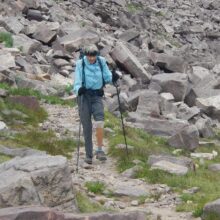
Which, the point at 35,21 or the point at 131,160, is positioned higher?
the point at 35,21

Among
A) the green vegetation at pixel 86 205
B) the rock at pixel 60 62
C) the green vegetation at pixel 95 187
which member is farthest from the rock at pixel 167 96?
the green vegetation at pixel 86 205

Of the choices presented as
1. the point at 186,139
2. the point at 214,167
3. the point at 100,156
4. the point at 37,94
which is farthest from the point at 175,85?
the point at 100,156

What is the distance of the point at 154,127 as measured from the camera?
19891 mm

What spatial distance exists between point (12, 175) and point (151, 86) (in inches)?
739

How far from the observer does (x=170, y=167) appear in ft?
42.9

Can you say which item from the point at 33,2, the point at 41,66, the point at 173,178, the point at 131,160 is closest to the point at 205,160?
the point at 131,160

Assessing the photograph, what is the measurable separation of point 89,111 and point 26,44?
1352cm

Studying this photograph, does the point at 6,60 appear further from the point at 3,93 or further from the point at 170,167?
the point at 170,167

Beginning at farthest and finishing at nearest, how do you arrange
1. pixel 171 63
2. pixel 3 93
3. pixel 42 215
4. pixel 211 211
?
1. pixel 171 63
2. pixel 3 93
3. pixel 211 211
4. pixel 42 215

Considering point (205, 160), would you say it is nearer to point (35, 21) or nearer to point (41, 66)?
point (41, 66)

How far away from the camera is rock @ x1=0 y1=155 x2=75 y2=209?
26.8ft

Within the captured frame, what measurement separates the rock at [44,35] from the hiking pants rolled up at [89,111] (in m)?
15.7

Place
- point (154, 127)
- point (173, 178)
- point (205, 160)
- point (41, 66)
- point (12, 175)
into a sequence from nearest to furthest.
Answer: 1. point (12, 175)
2. point (173, 178)
3. point (205, 160)
4. point (154, 127)
5. point (41, 66)

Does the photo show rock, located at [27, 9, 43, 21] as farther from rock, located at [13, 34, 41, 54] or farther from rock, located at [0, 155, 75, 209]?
rock, located at [0, 155, 75, 209]
